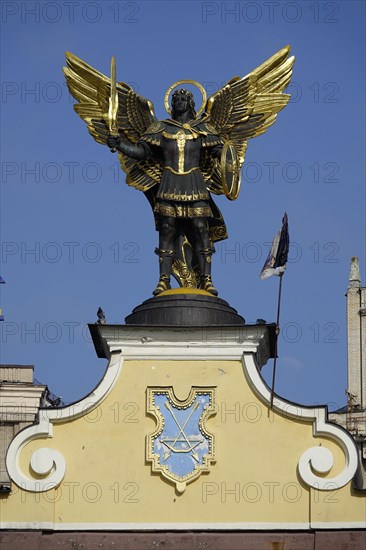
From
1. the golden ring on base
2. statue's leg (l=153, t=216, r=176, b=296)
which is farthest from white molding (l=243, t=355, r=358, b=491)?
statue's leg (l=153, t=216, r=176, b=296)

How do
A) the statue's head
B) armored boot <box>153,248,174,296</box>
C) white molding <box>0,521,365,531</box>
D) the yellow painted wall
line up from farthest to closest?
the statue's head < armored boot <box>153,248,174,296</box> < the yellow painted wall < white molding <box>0,521,365,531</box>

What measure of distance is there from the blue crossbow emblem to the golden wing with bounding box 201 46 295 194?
402 cm

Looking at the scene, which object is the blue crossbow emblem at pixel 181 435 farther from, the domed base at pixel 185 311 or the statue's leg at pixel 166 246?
the statue's leg at pixel 166 246

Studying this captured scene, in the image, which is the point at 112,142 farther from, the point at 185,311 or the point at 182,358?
the point at 182,358

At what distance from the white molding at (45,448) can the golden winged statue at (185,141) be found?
1.81 metres

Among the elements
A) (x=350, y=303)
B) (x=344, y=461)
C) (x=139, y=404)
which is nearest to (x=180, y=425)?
(x=139, y=404)

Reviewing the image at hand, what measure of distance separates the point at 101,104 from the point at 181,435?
527cm

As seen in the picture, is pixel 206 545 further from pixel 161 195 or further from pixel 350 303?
pixel 350 303

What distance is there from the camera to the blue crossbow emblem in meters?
23.4

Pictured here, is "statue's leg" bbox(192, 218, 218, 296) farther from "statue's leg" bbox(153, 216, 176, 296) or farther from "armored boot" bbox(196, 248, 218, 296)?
"statue's leg" bbox(153, 216, 176, 296)

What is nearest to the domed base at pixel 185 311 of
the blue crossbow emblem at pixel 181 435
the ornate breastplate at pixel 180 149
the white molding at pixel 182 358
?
the white molding at pixel 182 358

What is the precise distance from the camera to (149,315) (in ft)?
80.1

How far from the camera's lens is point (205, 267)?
25172 mm

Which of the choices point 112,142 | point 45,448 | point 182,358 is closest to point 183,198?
point 112,142
